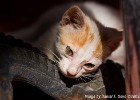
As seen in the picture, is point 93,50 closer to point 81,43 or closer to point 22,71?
point 81,43

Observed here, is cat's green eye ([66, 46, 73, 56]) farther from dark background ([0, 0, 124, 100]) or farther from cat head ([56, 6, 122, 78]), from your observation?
dark background ([0, 0, 124, 100])

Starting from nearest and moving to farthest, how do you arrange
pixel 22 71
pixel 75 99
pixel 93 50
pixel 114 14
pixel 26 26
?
pixel 22 71 → pixel 75 99 → pixel 93 50 → pixel 114 14 → pixel 26 26

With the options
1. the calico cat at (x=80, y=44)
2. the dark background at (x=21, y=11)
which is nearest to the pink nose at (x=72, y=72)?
the calico cat at (x=80, y=44)

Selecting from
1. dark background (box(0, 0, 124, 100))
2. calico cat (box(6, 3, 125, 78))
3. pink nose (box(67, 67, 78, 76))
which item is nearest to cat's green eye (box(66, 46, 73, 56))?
calico cat (box(6, 3, 125, 78))

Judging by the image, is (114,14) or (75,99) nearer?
(75,99)

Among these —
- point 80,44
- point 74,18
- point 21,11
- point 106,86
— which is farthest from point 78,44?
point 21,11

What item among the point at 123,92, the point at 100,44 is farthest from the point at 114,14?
the point at 123,92

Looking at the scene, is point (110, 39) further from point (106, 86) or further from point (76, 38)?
point (106, 86)

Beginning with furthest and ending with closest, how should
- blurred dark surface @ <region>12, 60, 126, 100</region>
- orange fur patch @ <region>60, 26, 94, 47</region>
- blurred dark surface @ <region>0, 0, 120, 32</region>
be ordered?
blurred dark surface @ <region>0, 0, 120, 32</region>
orange fur patch @ <region>60, 26, 94, 47</region>
blurred dark surface @ <region>12, 60, 126, 100</region>
